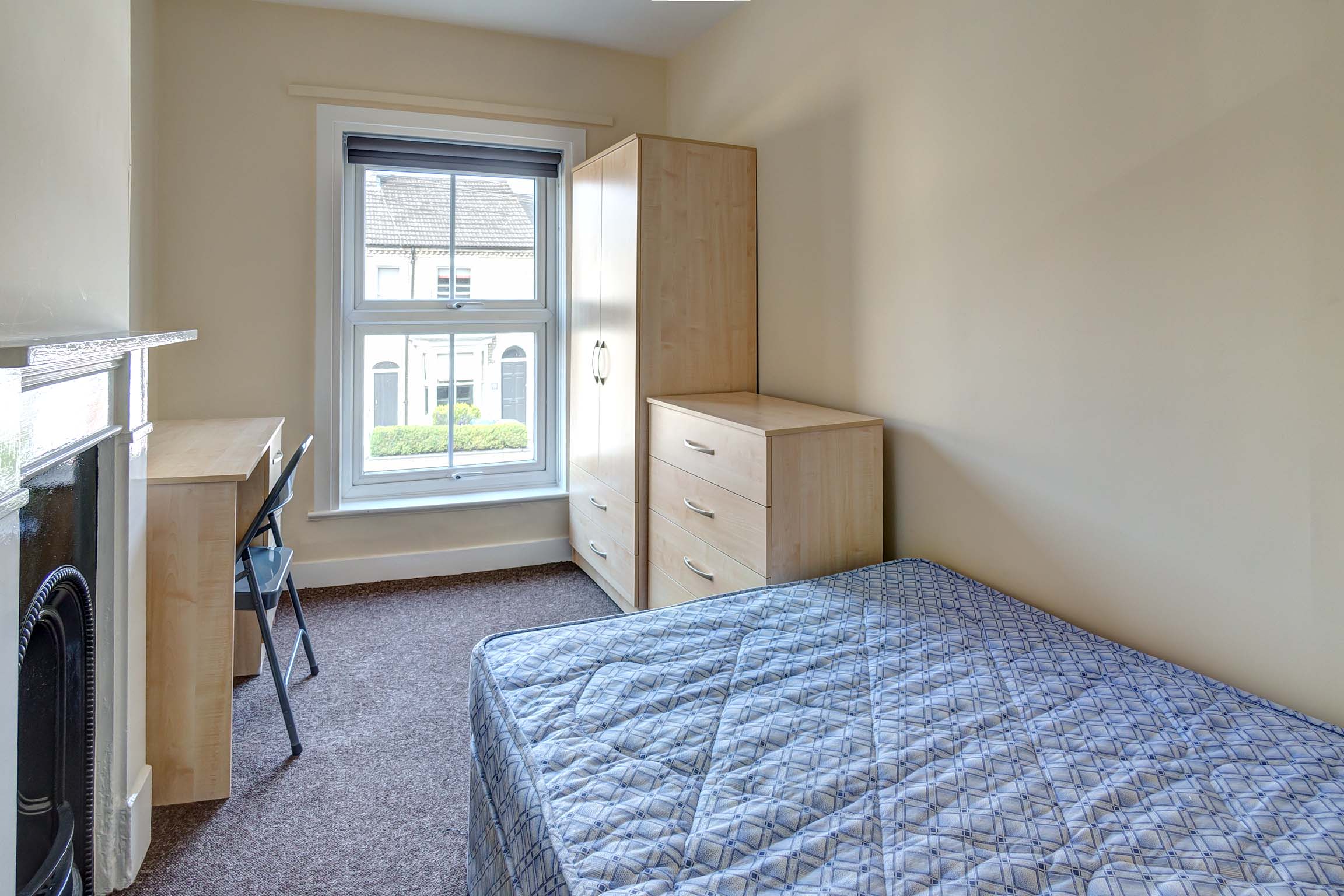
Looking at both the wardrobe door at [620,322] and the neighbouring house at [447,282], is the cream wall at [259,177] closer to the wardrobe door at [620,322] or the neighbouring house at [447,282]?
the neighbouring house at [447,282]

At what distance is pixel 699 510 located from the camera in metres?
2.59

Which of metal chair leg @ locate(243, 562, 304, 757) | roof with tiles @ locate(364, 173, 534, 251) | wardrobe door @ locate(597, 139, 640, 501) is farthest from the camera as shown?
roof with tiles @ locate(364, 173, 534, 251)

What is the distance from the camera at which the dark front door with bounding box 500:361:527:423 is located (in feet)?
12.8

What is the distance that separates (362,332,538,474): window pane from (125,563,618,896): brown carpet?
820 millimetres

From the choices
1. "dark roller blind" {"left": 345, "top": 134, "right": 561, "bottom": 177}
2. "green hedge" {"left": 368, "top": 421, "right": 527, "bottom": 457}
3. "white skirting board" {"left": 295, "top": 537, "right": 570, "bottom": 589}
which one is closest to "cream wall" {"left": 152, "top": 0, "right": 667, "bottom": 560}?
"white skirting board" {"left": 295, "top": 537, "right": 570, "bottom": 589}

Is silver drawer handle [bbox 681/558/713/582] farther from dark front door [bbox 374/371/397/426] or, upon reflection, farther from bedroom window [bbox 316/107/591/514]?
dark front door [bbox 374/371/397/426]

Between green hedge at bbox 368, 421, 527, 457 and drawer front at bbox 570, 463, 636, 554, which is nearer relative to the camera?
drawer front at bbox 570, 463, 636, 554

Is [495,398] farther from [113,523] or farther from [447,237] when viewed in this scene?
[113,523]

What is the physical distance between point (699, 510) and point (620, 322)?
966 mm

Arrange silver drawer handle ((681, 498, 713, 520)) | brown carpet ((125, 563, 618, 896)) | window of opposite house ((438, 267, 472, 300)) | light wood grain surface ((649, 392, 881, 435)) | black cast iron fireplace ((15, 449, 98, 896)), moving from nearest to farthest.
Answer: black cast iron fireplace ((15, 449, 98, 896)) → brown carpet ((125, 563, 618, 896)) → light wood grain surface ((649, 392, 881, 435)) → silver drawer handle ((681, 498, 713, 520)) → window of opposite house ((438, 267, 472, 300))

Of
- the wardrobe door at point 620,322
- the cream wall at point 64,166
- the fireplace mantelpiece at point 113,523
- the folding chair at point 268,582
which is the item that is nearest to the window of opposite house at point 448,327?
the wardrobe door at point 620,322

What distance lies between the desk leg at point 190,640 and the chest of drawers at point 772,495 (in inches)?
52.5


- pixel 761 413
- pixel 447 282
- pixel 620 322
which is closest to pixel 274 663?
pixel 761 413

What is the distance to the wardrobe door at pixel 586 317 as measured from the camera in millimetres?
3393
